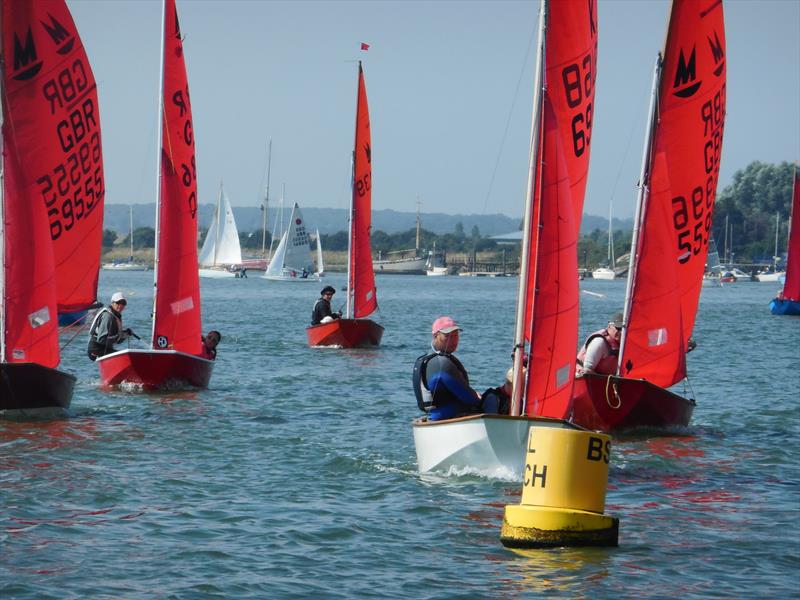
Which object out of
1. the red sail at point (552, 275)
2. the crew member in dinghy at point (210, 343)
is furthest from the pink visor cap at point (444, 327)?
the crew member in dinghy at point (210, 343)

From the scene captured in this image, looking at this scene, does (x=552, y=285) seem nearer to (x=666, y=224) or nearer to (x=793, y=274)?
(x=666, y=224)

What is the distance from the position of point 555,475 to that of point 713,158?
8841 millimetres

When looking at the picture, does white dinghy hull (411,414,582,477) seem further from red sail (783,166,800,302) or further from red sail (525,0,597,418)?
red sail (783,166,800,302)

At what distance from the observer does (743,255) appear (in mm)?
174250

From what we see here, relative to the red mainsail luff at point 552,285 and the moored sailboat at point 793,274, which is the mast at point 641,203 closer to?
the red mainsail luff at point 552,285

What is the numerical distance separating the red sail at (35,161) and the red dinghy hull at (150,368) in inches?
87.2

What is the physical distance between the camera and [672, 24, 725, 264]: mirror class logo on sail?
17.4 metres

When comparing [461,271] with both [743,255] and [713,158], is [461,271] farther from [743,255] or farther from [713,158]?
[713,158]

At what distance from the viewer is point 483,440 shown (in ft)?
41.8

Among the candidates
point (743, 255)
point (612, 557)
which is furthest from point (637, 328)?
point (743, 255)

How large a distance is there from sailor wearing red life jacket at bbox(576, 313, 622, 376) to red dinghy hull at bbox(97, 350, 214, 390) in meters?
6.69

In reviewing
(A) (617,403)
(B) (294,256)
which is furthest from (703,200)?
(B) (294,256)

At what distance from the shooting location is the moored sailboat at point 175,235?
21141mm

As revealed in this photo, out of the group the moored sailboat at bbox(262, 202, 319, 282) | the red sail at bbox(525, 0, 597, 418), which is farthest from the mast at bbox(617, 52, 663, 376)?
the moored sailboat at bbox(262, 202, 319, 282)
